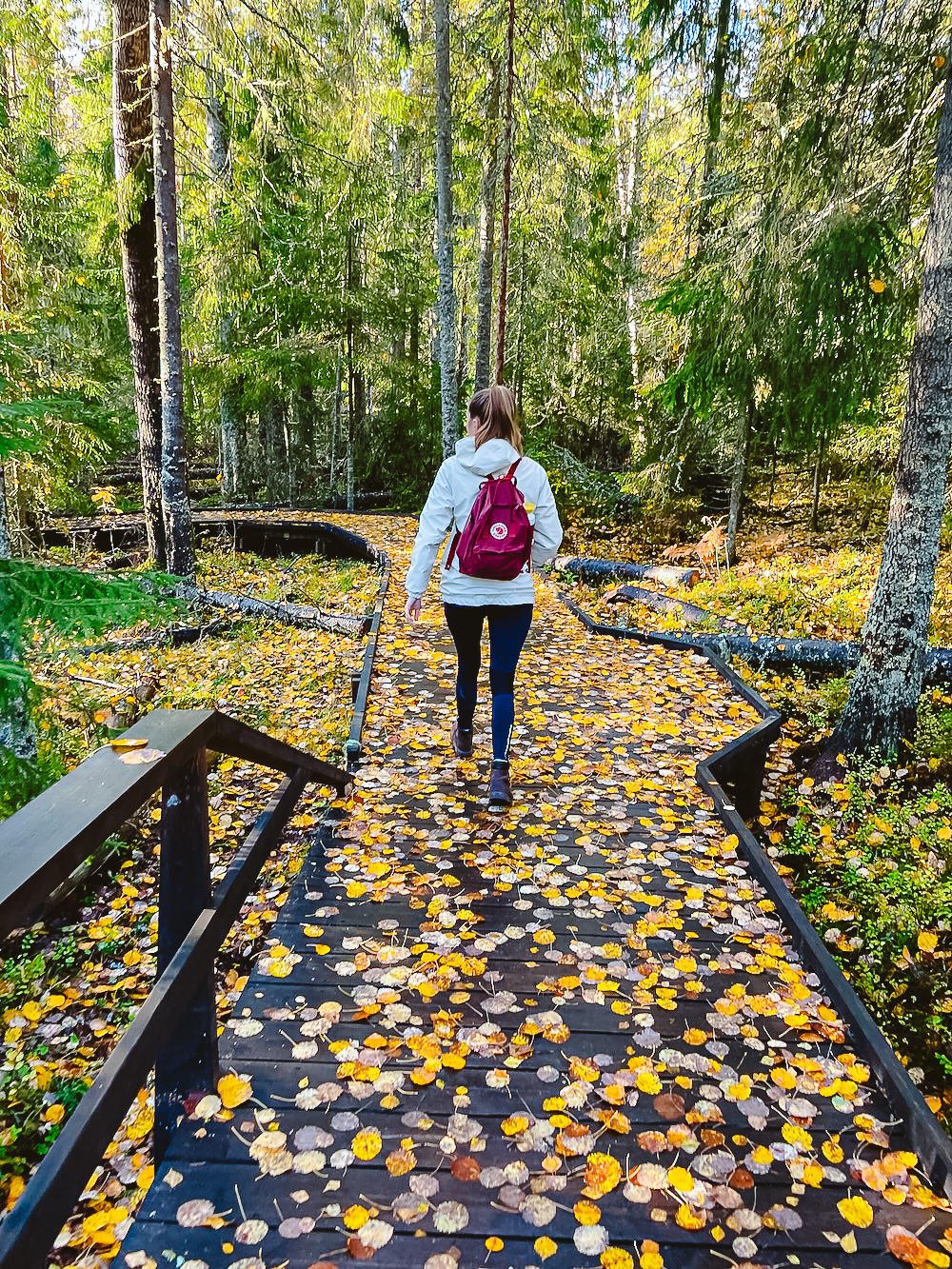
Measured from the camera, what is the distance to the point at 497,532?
13.2 feet

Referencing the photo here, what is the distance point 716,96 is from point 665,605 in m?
6.21

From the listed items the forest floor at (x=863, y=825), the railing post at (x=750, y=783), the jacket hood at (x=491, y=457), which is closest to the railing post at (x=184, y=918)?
the jacket hood at (x=491, y=457)

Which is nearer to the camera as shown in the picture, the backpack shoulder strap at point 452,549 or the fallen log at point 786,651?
the backpack shoulder strap at point 452,549

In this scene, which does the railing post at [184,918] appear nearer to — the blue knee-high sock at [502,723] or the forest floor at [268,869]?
the forest floor at [268,869]

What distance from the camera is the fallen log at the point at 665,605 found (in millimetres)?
8570

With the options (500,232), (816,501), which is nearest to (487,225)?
(500,232)

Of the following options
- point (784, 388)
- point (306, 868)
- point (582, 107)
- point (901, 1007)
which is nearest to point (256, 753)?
point (306, 868)

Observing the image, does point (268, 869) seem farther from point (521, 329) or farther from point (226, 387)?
point (521, 329)

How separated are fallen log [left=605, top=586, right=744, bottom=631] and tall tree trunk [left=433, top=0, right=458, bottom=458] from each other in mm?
4507

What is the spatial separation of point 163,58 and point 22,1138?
A: 9622mm

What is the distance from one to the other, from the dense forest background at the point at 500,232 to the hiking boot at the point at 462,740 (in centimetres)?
299

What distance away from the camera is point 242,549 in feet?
51.5

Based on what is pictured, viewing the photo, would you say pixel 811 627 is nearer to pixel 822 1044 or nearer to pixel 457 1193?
pixel 822 1044

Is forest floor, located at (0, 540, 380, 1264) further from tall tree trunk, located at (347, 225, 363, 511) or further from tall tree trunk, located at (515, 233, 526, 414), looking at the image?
tall tree trunk, located at (515, 233, 526, 414)
